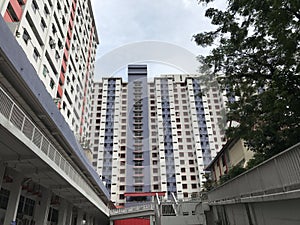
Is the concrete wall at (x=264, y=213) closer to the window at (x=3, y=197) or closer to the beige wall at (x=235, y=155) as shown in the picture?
the beige wall at (x=235, y=155)

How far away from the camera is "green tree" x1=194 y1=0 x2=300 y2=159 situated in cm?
694

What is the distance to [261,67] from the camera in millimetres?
9055

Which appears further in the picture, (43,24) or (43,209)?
(43,24)

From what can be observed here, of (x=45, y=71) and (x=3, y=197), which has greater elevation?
(x=45, y=71)

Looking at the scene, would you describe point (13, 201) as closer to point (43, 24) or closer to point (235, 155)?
point (43, 24)

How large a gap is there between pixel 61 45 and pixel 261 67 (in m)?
21.1

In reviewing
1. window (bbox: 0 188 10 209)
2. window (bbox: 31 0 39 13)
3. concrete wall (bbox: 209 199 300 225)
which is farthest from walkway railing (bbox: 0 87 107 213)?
window (bbox: 31 0 39 13)

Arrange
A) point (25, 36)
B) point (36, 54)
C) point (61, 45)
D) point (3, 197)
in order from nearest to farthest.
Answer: point (3, 197) → point (25, 36) → point (36, 54) → point (61, 45)

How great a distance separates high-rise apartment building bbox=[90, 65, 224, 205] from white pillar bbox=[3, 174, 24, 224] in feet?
128

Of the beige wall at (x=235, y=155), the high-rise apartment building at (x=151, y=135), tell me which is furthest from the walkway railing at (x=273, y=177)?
the high-rise apartment building at (x=151, y=135)

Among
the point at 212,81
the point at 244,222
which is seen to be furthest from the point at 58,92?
the point at 244,222

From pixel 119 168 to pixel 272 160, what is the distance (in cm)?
4870

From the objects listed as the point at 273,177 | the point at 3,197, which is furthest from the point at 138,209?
the point at 273,177

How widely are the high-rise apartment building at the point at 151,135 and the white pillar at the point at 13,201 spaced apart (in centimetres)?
3915
